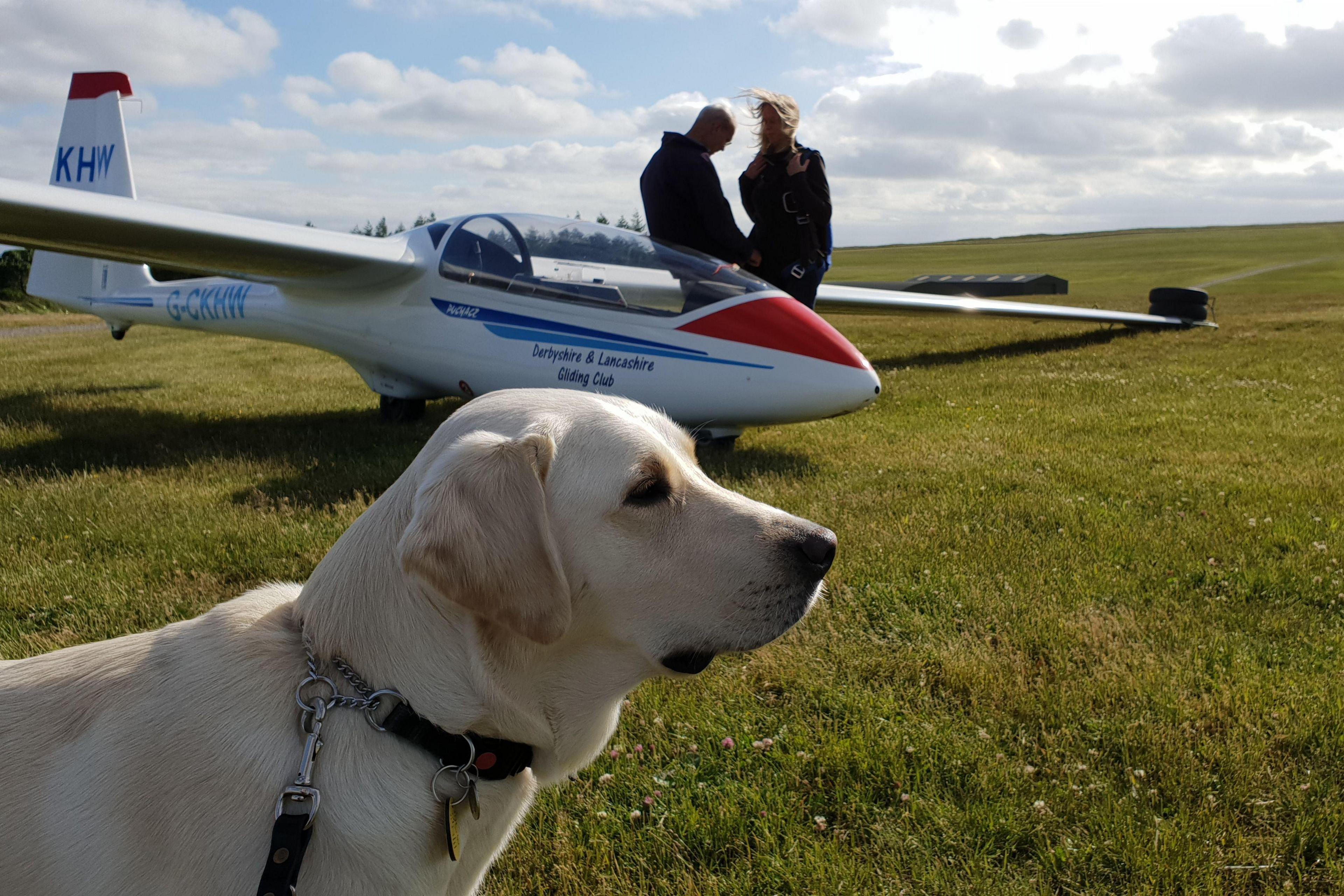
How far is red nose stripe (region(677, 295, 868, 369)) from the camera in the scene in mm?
7086

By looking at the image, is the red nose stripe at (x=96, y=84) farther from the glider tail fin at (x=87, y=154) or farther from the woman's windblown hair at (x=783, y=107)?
the woman's windblown hair at (x=783, y=107)

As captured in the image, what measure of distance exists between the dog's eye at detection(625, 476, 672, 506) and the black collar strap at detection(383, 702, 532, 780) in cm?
63

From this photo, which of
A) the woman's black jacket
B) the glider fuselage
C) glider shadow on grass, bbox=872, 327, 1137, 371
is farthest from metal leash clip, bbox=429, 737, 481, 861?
glider shadow on grass, bbox=872, 327, 1137, 371

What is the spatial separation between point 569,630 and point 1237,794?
240 centimetres

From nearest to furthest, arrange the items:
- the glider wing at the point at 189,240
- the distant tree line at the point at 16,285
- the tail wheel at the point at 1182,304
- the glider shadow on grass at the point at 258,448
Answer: the glider shadow on grass at the point at 258,448 → the glider wing at the point at 189,240 → the tail wheel at the point at 1182,304 → the distant tree line at the point at 16,285

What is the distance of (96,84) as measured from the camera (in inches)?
549

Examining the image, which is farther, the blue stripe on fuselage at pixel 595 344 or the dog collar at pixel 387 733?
the blue stripe on fuselage at pixel 595 344

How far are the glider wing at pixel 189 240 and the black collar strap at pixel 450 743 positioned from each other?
750cm

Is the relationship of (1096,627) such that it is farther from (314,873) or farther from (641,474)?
(314,873)

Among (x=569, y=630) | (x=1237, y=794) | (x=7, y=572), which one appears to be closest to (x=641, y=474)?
(x=569, y=630)

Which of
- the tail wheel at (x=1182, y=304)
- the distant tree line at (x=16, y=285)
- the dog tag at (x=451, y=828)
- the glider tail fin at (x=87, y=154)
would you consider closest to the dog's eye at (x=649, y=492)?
the dog tag at (x=451, y=828)

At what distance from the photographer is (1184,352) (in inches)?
593

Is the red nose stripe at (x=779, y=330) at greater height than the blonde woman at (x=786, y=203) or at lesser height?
lesser

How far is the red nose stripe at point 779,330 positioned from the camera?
279 inches
